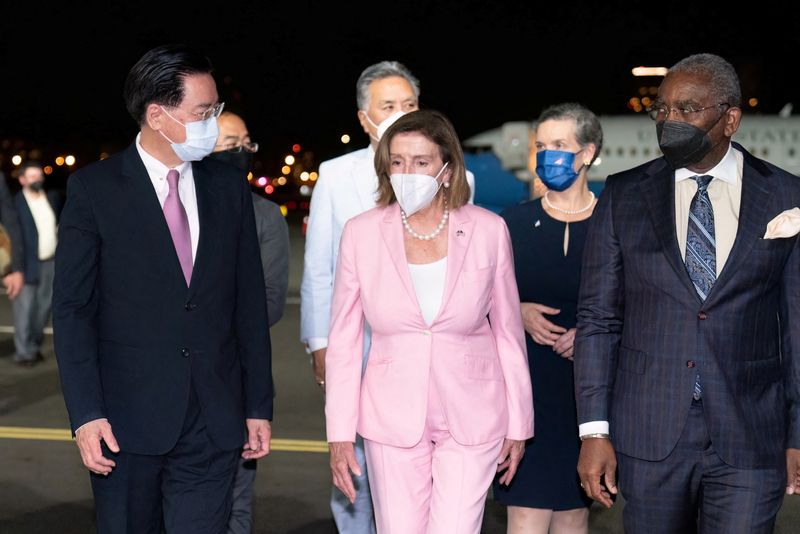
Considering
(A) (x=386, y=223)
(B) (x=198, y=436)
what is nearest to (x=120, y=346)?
(B) (x=198, y=436)

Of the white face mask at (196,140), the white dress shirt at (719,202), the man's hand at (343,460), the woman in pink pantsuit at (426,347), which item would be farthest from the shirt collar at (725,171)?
the white face mask at (196,140)

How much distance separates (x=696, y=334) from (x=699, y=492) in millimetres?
532

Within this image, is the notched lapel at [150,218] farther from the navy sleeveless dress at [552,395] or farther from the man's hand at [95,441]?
the navy sleeveless dress at [552,395]

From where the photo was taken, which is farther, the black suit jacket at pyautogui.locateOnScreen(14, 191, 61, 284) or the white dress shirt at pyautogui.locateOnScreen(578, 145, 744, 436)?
the black suit jacket at pyautogui.locateOnScreen(14, 191, 61, 284)

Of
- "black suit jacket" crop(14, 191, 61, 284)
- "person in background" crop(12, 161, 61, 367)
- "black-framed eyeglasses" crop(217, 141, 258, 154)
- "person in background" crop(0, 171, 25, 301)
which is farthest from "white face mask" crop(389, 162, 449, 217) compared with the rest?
"black suit jacket" crop(14, 191, 61, 284)

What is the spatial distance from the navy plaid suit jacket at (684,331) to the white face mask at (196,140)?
4.45 ft

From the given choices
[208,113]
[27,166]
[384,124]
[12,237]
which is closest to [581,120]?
[384,124]

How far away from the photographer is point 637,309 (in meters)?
3.50

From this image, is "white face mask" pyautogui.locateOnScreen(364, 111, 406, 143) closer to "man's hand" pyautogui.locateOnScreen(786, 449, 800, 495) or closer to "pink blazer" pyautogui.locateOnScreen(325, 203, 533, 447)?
"pink blazer" pyautogui.locateOnScreen(325, 203, 533, 447)

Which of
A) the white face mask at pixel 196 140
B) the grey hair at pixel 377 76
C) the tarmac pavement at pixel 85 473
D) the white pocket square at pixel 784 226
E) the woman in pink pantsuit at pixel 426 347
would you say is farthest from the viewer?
the tarmac pavement at pixel 85 473

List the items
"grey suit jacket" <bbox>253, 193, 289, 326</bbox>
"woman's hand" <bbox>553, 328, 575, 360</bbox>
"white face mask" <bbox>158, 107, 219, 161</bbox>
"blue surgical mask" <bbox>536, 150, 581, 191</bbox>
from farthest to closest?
"grey suit jacket" <bbox>253, 193, 289, 326</bbox>, "blue surgical mask" <bbox>536, 150, 581, 191</bbox>, "woman's hand" <bbox>553, 328, 575, 360</bbox>, "white face mask" <bbox>158, 107, 219, 161</bbox>

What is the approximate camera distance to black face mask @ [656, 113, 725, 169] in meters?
Answer: 3.42

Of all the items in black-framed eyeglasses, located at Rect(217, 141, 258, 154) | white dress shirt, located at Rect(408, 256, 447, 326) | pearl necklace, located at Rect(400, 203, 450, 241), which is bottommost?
white dress shirt, located at Rect(408, 256, 447, 326)

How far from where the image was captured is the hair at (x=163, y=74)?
3535 mm
